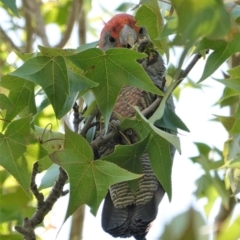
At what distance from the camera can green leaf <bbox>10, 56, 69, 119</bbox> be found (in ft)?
5.07

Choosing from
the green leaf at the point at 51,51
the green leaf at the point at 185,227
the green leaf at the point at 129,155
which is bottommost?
the green leaf at the point at 129,155

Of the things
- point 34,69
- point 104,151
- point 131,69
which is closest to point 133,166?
point 131,69

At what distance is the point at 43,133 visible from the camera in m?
1.88

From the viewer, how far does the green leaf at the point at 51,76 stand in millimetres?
1544

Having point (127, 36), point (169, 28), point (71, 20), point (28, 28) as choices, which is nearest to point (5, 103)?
point (169, 28)

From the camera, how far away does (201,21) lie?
93 centimetres

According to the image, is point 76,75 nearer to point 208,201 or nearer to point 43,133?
point 43,133

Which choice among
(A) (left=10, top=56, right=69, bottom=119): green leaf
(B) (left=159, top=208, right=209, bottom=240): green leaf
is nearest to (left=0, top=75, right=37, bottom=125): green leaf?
(A) (left=10, top=56, right=69, bottom=119): green leaf

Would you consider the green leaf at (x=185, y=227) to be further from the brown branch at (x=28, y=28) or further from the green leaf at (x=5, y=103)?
the brown branch at (x=28, y=28)

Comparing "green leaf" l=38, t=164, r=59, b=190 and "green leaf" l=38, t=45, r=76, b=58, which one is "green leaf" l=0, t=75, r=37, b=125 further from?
"green leaf" l=38, t=164, r=59, b=190

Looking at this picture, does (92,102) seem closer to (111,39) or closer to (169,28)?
(169,28)

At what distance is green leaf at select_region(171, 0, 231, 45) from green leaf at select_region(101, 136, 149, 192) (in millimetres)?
756

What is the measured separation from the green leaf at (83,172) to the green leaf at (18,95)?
8.0 inches

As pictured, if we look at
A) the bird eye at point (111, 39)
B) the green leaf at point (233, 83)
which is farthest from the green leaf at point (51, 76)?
the bird eye at point (111, 39)
